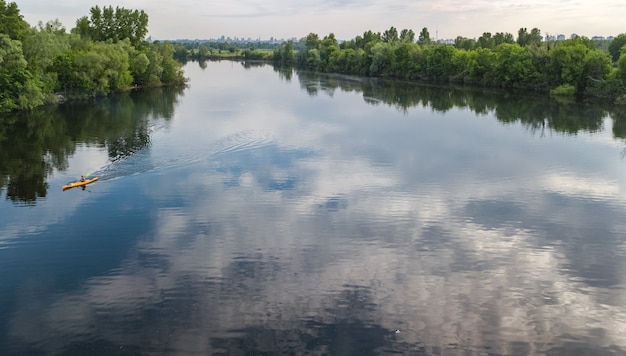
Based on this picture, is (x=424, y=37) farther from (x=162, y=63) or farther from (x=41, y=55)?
(x=41, y=55)

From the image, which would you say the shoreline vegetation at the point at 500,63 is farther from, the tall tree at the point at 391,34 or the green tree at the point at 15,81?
the green tree at the point at 15,81

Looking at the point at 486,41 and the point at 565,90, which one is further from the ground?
the point at 486,41

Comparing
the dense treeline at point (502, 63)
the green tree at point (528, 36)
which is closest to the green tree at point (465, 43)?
the dense treeline at point (502, 63)

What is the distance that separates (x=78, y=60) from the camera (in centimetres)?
5600

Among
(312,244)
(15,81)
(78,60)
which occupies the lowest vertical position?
(312,244)

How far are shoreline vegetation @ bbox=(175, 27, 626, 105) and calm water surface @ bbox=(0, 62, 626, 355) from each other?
2790cm

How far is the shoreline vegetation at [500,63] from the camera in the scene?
60.5 m

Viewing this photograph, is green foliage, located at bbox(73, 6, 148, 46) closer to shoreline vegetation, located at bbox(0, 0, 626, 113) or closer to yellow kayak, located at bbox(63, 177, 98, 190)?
shoreline vegetation, located at bbox(0, 0, 626, 113)

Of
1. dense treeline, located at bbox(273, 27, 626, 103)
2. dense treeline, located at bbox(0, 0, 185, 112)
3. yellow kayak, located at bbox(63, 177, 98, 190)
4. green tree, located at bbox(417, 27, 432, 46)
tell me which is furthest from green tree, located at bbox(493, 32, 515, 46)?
yellow kayak, located at bbox(63, 177, 98, 190)

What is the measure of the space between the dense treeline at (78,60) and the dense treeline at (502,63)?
41.0 m

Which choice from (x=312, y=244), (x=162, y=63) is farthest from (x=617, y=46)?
(x=312, y=244)

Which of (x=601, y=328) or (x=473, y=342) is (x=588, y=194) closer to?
A: (x=601, y=328)

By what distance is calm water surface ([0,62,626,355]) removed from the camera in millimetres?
13430

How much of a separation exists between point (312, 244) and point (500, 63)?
209 ft
